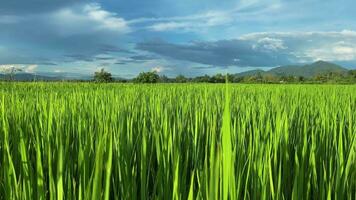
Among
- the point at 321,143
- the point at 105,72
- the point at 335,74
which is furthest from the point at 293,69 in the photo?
the point at 321,143

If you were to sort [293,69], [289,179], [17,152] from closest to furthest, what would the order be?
[289,179], [17,152], [293,69]

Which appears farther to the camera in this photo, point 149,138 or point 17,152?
point 149,138

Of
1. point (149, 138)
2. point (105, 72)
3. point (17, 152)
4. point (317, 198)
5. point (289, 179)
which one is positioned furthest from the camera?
point (105, 72)

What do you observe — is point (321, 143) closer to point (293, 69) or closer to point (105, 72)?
point (105, 72)

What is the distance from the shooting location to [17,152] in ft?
4.48

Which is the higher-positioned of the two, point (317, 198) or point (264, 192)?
point (264, 192)

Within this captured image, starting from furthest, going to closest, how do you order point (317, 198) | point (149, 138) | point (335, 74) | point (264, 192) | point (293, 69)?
1. point (293, 69)
2. point (335, 74)
3. point (149, 138)
4. point (317, 198)
5. point (264, 192)

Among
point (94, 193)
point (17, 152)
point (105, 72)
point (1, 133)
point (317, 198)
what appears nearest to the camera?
point (94, 193)

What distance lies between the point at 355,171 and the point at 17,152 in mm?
1109

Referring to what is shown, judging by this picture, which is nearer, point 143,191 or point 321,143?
point 143,191

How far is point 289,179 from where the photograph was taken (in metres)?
1.22

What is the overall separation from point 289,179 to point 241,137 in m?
0.20

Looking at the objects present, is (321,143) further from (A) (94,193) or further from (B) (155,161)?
(A) (94,193)

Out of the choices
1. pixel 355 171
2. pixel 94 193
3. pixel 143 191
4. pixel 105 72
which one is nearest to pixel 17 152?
pixel 143 191
